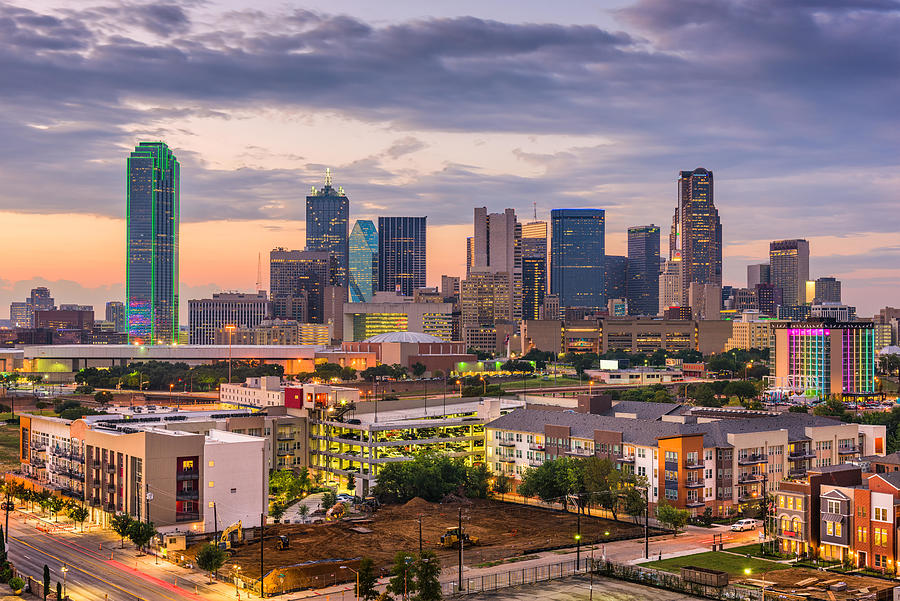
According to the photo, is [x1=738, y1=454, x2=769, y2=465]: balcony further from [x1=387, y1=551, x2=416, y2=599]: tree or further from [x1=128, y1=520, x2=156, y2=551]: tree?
[x1=128, y1=520, x2=156, y2=551]: tree

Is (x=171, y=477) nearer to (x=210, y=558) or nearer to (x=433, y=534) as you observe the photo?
(x=210, y=558)

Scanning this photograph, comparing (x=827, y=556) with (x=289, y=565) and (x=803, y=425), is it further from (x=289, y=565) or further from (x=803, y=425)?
(x=289, y=565)

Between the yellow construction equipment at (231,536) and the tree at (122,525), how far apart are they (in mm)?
8552

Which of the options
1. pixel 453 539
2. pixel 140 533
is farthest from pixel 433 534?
pixel 140 533

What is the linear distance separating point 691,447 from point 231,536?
50.5 metres

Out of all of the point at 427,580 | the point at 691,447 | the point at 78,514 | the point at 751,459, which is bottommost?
the point at 78,514

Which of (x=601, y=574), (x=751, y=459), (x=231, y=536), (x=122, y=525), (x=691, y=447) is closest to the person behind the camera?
(x=601, y=574)

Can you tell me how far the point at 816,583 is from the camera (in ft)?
271

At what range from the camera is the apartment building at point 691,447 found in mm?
114062

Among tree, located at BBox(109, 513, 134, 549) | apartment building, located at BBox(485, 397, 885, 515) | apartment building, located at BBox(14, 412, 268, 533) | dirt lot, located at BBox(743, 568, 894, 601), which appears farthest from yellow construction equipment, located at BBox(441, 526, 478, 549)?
tree, located at BBox(109, 513, 134, 549)

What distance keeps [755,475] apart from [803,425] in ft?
51.5

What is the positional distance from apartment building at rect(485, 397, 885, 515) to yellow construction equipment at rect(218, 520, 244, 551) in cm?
4451

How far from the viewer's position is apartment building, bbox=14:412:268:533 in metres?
102

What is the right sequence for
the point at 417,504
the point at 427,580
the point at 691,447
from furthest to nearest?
the point at 417,504 < the point at 691,447 < the point at 427,580
